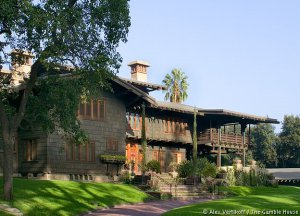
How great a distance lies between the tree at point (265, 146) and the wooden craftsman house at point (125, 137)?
31731mm

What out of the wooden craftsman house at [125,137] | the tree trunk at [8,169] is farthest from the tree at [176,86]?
the tree trunk at [8,169]

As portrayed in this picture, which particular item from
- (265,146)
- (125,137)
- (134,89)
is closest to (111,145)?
(125,137)

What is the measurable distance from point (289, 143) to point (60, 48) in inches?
2616

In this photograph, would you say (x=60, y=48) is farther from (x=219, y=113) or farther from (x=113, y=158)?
(x=219, y=113)

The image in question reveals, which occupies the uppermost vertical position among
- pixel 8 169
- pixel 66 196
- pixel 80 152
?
pixel 80 152

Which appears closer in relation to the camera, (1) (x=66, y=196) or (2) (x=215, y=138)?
(1) (x=66, y=196)

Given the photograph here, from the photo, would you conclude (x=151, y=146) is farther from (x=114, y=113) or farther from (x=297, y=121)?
(x=297, y=121)

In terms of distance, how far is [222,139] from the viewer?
165 feet

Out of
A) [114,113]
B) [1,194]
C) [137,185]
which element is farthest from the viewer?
[114,113]

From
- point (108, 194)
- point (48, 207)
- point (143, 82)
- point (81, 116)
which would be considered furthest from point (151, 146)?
point (48, 207)

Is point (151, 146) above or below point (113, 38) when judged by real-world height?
below

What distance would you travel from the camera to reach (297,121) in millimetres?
83125

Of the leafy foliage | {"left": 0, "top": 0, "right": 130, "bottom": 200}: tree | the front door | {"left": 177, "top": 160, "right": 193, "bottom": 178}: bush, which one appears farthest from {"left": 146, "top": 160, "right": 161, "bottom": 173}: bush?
{"left": 0, "top": 0, "right": 130, "bottom": 200}: tree

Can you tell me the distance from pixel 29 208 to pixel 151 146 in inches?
959
